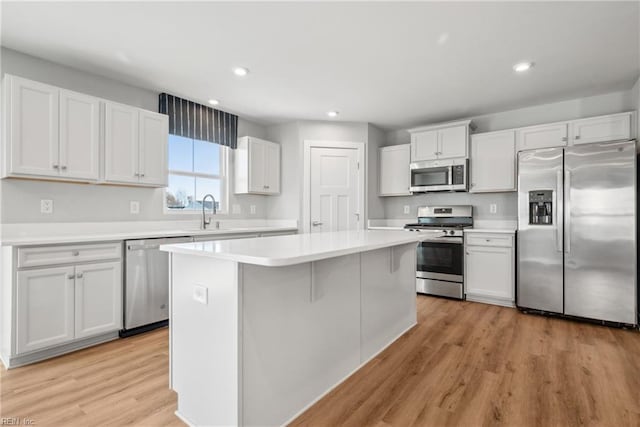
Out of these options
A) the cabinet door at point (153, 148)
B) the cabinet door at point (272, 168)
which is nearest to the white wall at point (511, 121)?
the cabinet door at point (272, 168)

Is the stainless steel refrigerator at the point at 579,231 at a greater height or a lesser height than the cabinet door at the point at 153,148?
lesser

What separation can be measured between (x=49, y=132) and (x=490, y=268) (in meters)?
4.64

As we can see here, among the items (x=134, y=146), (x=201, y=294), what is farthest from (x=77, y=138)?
(x=201, y=294)

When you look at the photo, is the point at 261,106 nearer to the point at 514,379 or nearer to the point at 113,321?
the point at 113,321

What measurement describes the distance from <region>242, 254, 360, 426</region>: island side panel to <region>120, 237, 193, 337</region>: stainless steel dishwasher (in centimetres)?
185

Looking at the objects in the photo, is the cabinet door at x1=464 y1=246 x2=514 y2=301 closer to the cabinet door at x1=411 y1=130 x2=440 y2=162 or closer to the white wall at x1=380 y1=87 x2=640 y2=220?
the white wall at x1=380 y1=87 x2=640 y2=220

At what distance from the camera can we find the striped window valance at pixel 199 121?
3732mm

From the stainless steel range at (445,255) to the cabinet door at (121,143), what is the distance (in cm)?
333

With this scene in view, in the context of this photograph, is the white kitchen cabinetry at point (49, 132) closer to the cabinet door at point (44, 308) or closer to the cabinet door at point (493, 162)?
the cabinet door at point (44, 308)

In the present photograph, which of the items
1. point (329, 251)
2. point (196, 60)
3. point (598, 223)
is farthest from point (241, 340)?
point (598, 223)

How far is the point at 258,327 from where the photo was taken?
1571 mm

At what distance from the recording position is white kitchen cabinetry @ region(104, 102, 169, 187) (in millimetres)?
2963

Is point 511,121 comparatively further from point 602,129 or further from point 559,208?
point 559,208

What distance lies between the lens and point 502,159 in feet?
13.4
